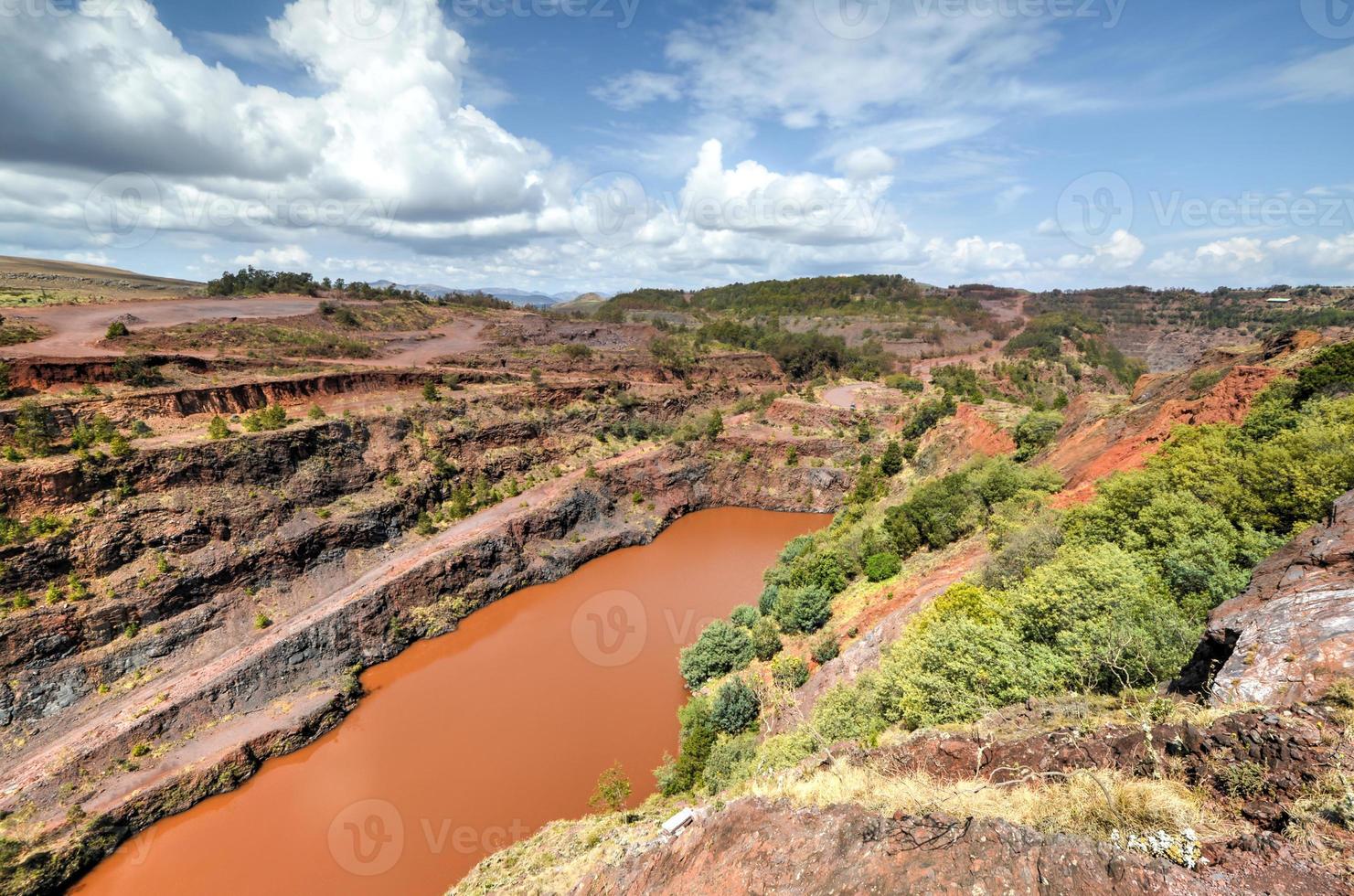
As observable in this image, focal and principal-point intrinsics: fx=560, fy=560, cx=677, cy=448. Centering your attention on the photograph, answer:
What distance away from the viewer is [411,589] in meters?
24.5

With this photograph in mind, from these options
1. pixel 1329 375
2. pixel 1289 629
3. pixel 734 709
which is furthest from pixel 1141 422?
pixel 734 709

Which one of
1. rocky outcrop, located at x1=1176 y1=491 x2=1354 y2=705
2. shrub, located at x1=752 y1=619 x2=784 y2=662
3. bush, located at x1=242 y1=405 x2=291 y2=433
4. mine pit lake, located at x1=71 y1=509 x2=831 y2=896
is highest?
rocky outcrop, located at x1=1176 y1=491 x2=1354 y2=705

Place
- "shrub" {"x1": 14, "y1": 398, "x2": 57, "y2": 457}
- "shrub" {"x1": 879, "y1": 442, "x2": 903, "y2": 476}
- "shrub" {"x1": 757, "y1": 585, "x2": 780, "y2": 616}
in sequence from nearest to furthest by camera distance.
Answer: "shrub" {"x1": 14, "y1": 398, "x2": 57, "y2": 457}
"shrub" {"x1": 757, "y1": 585, "x2": 780, "y2": 616}
"shrub" {"x1": 879, "y1": 442, "x2": 903, "y2": 476}

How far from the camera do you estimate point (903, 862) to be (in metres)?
5.68

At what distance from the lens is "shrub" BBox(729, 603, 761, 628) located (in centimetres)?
2175

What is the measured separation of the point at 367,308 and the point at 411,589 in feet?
129

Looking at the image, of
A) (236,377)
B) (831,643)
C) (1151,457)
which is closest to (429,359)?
(236,377)

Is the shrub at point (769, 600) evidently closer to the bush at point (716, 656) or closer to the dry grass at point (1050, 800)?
the bush at point (716, 656)

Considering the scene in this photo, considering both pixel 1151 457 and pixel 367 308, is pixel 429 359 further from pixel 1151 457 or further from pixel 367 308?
pixel 1151 457

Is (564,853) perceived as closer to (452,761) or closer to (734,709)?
(734,709)

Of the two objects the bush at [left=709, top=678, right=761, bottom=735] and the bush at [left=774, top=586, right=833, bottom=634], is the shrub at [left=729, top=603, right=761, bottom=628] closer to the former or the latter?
the bush at [left=774, top=586, right=833, bottom=634]

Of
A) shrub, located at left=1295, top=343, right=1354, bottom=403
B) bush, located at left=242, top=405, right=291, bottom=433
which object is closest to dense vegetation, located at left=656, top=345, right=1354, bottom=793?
shrub, located at left=1295, top=343, right=1354, bottom=403

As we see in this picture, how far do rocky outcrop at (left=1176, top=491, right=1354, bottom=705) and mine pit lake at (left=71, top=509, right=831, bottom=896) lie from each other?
14.4 meters

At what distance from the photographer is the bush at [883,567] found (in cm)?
2039
